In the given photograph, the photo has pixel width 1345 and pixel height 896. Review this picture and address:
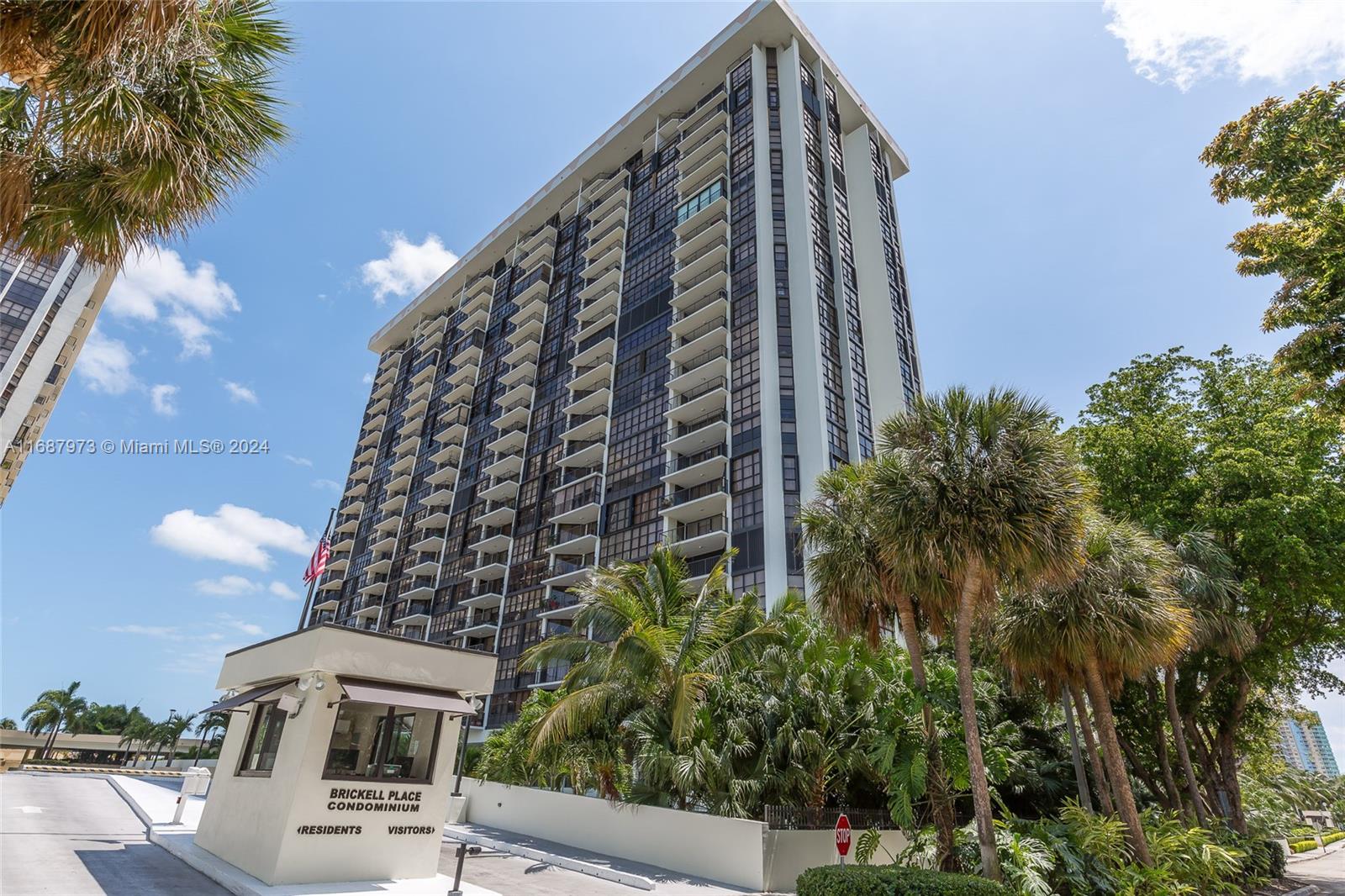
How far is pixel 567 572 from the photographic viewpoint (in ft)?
160

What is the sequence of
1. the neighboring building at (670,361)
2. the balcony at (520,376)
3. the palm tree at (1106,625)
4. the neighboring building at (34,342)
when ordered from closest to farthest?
the palm tree at (1106,625) < the neighboring building at (670,361) < the neighboring building at (34,342) < the balcony at (520,376)

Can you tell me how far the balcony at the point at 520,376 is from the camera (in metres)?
63.6

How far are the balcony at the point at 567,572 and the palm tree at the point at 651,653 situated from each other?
81.7 feet

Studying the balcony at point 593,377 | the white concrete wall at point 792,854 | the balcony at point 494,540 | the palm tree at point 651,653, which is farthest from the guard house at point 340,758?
the balcony at point 494,540

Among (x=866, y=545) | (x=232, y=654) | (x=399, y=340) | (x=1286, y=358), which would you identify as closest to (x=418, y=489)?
(x=399, y=340)

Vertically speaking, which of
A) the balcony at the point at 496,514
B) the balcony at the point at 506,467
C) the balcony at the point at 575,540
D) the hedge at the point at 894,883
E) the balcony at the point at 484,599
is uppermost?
the balcony at the point at 506,467

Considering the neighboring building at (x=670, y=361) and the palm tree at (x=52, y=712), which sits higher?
the neighboring building at (x=670, y=361)

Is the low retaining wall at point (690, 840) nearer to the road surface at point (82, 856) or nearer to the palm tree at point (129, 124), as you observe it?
the road surface at point (82, 856)

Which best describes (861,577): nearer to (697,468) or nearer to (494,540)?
(697,468)

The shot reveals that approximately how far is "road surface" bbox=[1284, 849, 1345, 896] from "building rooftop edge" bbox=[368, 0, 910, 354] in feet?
187

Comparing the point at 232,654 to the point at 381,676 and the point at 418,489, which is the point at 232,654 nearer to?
the point at 381,676

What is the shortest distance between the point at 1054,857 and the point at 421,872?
12.8 metres

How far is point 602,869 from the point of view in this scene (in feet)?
54.4

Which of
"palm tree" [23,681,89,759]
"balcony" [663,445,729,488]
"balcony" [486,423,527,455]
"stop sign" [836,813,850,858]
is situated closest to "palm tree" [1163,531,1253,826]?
"stop sign" [836,813,850,858]
